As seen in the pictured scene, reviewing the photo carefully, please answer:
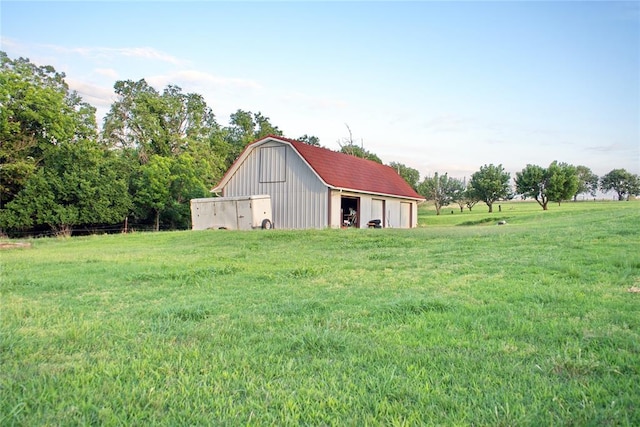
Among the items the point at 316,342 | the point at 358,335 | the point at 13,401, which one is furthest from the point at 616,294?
the point at 13,401

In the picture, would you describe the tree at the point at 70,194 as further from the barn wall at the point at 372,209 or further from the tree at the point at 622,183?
the tree at the point at 622,183

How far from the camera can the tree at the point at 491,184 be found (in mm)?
54656

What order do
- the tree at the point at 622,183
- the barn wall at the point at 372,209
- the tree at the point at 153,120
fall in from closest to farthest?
the barn wall at the point at 372,209
the tree at the point at 153,120
the tree at the point at 622,183

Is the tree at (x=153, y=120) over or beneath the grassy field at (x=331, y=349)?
over

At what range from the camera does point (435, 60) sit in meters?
14.4

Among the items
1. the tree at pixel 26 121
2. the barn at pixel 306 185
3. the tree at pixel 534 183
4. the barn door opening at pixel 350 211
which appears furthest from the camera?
the tree at pixel 534 183

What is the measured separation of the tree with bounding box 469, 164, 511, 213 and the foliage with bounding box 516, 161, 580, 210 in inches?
143

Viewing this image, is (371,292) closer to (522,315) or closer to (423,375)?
(522,315)

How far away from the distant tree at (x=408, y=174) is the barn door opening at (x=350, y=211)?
115 feet

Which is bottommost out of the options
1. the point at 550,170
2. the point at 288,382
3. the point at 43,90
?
the point at 288,382

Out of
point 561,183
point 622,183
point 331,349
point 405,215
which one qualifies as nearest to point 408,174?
point 561,183

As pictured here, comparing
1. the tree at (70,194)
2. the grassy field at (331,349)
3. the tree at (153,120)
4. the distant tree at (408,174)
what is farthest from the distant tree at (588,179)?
the grassy field at (331,349)

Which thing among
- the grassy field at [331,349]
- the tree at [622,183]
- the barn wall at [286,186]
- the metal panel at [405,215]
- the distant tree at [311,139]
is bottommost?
the grassy field at [331,349]

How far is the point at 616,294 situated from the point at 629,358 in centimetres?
229
